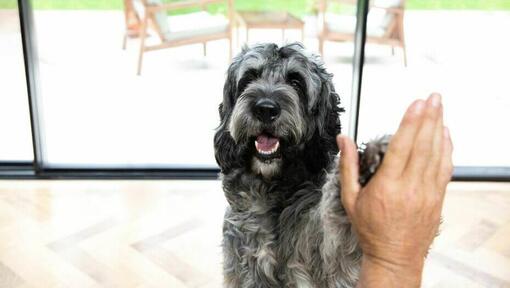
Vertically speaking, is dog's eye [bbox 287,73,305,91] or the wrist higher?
dog's eye [bbox 287,73,305,91]

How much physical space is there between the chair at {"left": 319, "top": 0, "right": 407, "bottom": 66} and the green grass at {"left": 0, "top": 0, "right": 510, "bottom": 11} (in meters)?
0.10

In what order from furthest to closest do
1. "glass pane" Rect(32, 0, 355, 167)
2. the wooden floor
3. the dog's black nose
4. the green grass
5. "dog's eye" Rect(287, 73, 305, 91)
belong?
"glass pane" Rect(32, 0, 355, 167) → the green grass → the wooden floor → "dog's eye" Rect(287, 73, 305, 91) → the dog's black nose

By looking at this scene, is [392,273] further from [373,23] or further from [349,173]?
[373,23]

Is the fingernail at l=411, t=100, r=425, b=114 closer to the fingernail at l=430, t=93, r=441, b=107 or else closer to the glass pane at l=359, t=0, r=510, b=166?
the fingernail at l=430, t=93, r=441, b=107

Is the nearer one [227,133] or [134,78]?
[227,133]

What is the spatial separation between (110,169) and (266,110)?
85.9 inches

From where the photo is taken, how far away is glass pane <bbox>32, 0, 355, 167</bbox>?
3.75 metres

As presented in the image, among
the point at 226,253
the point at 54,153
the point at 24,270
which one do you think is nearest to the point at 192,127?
the point at 54,153

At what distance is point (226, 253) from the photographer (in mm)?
2062

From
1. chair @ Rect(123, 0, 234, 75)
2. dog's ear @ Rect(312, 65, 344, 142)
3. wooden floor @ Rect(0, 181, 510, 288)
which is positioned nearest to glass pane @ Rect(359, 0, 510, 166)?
wooden floor @ Rect(0, 181, 510, 288)

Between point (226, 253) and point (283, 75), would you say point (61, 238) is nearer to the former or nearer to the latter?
point (226, 253)

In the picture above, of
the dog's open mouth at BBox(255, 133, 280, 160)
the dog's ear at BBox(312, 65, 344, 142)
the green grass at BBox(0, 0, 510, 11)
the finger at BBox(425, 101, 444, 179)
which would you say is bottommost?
the dog's open mouth at BBox(255, 133, 280, 160)

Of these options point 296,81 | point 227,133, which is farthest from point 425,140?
point 227,133

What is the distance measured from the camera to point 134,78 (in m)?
4.21
